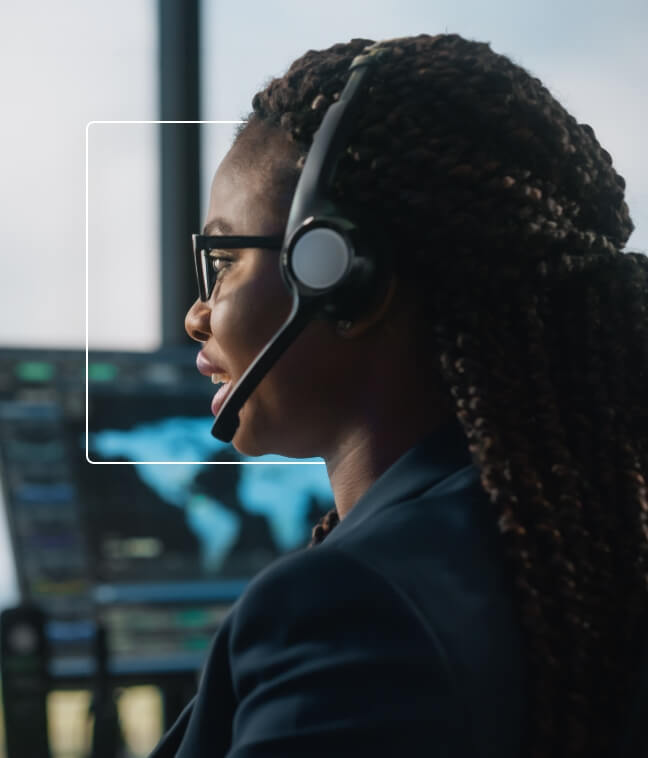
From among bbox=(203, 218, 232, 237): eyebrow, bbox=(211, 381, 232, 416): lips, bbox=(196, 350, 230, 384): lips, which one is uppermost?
bbox=(203, 218, 232, 237): eyebrow

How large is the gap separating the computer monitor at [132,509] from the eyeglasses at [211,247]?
96cm

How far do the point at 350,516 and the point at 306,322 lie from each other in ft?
0.38

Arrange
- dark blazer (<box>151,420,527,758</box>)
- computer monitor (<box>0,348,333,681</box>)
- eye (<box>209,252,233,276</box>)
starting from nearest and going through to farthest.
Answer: dark blazer (<box>151,420,527,758</box>) → eye (<box>209,252,233,276</box>) → computer monitor (<box>0,348,333,681</box>)

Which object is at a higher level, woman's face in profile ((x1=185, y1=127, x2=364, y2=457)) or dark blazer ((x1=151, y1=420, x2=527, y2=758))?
woman's face in profile ((x1=185, y1=127, x2=364, y2=457))

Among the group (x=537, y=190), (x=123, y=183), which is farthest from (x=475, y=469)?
(x=123, y=183)

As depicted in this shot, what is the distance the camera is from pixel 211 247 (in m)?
0.65

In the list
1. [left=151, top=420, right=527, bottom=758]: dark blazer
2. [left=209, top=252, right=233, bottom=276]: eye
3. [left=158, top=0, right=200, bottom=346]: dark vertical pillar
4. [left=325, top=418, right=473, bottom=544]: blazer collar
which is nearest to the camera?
[left=151, top=420, right=527, bottom=758]: dark blazer

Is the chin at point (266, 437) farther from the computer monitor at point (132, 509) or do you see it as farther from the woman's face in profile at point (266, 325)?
the computer monitor at point (132, 509)

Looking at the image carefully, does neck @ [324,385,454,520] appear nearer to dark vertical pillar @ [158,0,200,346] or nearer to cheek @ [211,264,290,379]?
cheek @ [211,264,290,379]

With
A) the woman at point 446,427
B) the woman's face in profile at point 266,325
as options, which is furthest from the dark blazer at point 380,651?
the woman's face in profile at point 266,325

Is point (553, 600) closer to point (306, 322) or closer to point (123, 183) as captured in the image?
point (306, 322)

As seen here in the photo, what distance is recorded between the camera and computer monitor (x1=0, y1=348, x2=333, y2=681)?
1.75 metres

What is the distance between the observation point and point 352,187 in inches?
22.5

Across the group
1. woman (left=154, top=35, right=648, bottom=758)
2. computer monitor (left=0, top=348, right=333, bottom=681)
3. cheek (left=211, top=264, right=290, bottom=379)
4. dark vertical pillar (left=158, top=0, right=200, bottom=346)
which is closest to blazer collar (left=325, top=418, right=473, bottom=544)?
woman (left=154, top=35, right=648, bottom=758)
